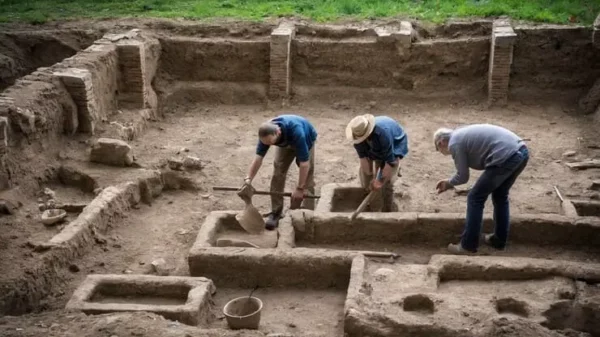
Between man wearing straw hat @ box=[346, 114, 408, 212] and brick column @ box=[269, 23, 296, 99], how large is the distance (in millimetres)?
5084

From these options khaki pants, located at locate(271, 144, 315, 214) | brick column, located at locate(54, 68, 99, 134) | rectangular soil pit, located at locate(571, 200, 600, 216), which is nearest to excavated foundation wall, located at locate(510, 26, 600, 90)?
rectangular soil pit, located at locate(571, 200, 600, 216)

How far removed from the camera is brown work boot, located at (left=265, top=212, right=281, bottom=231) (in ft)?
27.5

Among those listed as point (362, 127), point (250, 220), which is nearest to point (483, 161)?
point (362, 127)

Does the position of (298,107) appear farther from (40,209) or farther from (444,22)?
(40,209)

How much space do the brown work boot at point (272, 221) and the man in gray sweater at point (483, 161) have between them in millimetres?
2182

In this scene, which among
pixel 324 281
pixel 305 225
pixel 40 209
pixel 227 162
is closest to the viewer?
pixel 324 281

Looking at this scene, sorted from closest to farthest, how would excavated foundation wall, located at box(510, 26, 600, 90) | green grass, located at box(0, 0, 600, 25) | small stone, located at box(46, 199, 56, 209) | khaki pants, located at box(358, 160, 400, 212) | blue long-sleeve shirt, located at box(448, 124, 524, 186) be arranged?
blue long-sleeve shirt, located at box(448, 124, 524, 186) → khaki pants, located at box(358, 160, 400, 212) → small stone, located at box(46, 199, 56, 209) → excavated foundation wall, located at box(510, 26, 600, 90) → green grass, located at box(0, 0, 600, 25)

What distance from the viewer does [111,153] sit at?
9625mm

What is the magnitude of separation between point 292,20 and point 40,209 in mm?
7173

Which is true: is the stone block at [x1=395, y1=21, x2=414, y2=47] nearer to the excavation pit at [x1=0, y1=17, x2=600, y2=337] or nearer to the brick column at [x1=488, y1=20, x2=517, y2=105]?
the excavation pit at [x1=0, y1=17, x2=600, y2=337]

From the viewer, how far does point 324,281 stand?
7160mm

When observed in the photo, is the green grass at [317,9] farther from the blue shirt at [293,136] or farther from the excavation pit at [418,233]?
the excavation pit at [418,233]

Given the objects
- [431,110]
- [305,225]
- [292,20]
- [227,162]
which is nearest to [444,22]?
[431,110]

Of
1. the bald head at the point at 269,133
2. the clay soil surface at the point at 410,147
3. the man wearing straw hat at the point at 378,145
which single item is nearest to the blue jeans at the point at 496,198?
the man wearing straw hat at the point at 378,145
